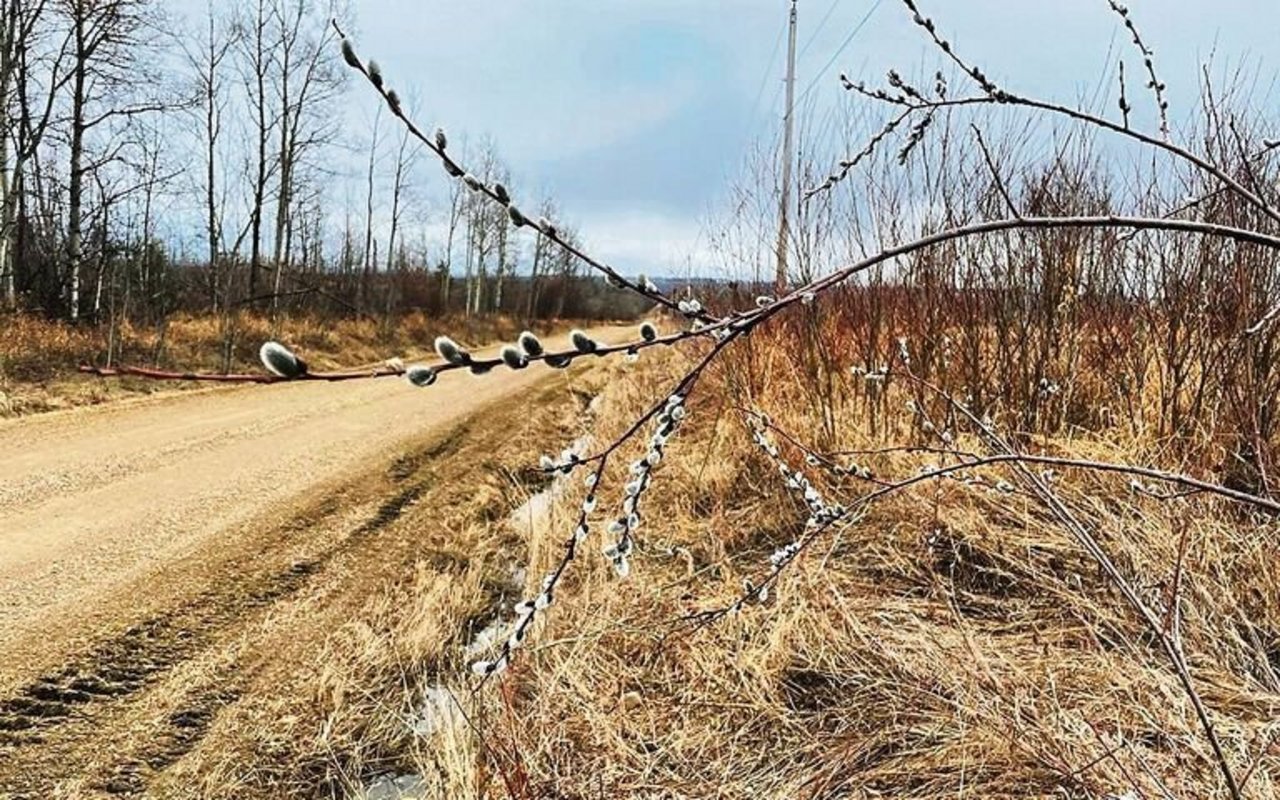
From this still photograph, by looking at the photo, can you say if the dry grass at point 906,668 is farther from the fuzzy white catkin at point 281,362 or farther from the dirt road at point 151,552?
the fuzzy white catkin at point 281,362

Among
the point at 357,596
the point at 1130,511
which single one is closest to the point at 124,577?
the point at 357,596

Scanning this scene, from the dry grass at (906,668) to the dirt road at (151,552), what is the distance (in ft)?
2.49

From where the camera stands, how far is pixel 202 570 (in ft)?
13.2

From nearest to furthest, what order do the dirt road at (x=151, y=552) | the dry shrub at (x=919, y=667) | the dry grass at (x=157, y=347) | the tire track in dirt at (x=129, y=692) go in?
the dry shrub at (x=919, y=667) → the tire track in dirt at (x=129, y=692) → the dirt road at (x=151, y=552) → the dry grass at (x=157, y=347)

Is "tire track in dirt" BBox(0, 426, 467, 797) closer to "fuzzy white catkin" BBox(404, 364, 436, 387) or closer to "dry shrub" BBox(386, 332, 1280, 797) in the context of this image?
"dry shrub" BBox(386, 332, 1280, 797)

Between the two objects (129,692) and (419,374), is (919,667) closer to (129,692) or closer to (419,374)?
(419,374)

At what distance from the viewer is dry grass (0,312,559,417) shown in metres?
9.39

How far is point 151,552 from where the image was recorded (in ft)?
13.9

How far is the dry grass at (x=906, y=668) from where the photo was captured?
199 centimetres

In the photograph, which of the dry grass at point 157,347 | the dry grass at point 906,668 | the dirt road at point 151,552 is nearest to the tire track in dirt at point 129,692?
the dirt road at point 151,552

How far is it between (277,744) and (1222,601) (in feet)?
9.71

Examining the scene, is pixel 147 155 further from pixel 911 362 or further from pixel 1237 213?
pixel 1237 213

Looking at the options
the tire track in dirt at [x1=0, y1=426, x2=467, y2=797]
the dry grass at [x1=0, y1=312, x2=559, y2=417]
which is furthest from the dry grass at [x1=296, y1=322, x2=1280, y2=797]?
the dry grass at [x1=0, y1=312, x2=559, y2=417]

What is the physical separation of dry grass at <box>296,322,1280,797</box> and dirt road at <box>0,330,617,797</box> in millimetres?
760
